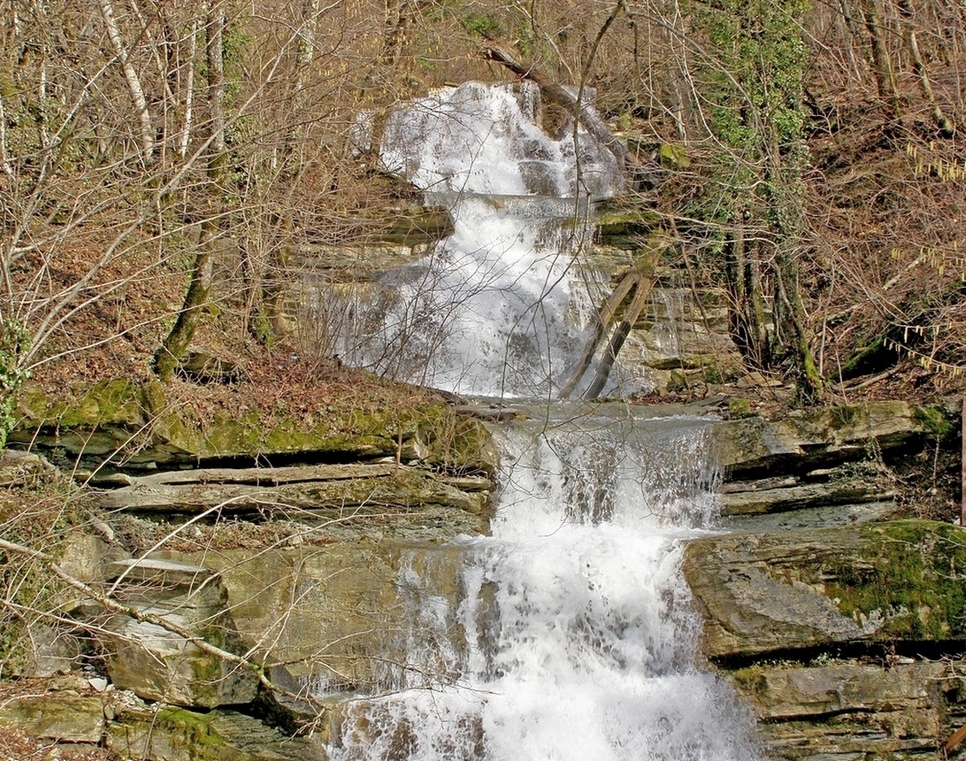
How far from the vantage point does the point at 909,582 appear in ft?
23.0

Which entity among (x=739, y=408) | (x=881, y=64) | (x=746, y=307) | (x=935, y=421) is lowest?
(x=935, y=421)

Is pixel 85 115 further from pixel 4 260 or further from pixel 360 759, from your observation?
pixel 360 759

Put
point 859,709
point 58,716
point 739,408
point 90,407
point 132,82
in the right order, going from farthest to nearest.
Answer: point 739,408, point 132,82, point 90,407, point 859,709, point 58,716

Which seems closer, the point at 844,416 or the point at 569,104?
the point at 844,416

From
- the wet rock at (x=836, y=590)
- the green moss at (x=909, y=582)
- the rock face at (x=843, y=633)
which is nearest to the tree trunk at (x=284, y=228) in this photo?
the rock face at (x=843, y=633)

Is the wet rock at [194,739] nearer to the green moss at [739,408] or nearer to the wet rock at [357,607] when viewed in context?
the wet rock at [357,607]

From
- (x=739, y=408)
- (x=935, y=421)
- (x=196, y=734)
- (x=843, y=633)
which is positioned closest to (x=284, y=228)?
(x=739, y=408)

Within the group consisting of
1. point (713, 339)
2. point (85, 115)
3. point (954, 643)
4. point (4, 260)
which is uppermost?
point (85, 115)

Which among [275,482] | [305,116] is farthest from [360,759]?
[305,116]

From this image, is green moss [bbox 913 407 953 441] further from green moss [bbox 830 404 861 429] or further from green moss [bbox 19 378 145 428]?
green moss [bbox 19 378 145 428]

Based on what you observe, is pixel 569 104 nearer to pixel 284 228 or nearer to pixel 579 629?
pixel 284 228

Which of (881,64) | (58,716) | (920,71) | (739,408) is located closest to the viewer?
(58,716)

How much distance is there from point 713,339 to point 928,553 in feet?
19.5

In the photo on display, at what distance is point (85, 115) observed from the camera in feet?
29.7
